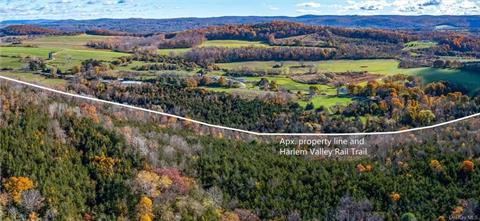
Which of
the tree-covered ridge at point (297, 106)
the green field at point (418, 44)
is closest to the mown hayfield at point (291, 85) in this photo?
the tree-covered ridge at point (297, 106)

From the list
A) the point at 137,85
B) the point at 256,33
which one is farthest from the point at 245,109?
the point at 256,33

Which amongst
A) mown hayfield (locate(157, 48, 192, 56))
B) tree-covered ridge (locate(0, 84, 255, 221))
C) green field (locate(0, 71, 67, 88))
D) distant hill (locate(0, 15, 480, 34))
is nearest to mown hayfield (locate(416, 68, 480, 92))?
mown hayfield (locate(157, 48, 192, 56))

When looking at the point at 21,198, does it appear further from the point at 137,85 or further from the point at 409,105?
the point at 409,105

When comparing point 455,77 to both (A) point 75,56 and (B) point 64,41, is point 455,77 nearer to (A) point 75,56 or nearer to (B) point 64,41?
(A) point 75,56

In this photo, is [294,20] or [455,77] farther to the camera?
[294,20]

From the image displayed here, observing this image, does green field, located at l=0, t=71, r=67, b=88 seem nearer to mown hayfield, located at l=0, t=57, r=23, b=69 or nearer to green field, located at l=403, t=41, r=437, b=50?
mown hayfield, located at l=0, t=57, r=23, b=69

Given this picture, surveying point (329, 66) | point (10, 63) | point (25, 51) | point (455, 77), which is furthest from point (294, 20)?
point (10, 63)

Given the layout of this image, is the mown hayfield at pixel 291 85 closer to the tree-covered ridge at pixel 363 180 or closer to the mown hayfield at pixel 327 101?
the mown hayfield at pixel 327 101
